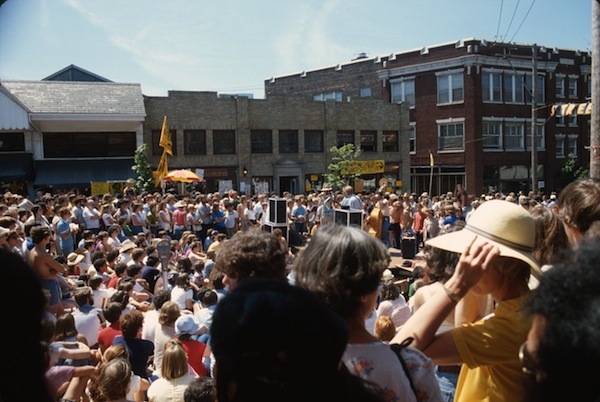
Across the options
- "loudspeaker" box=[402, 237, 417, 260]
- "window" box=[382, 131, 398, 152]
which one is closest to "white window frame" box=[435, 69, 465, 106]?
"window" box=[382, 131, 398, 152]

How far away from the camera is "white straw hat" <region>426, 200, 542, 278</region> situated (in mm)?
2344

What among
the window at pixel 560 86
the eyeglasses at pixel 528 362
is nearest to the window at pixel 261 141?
the window at pixel 560 86

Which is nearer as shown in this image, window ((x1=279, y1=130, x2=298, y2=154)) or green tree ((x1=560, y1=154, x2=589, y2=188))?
window ((x1=279, y1=130, x2=298, y2=154))

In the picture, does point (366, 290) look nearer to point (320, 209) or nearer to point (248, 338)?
point (248, 338)

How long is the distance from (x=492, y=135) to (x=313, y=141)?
42.4 feet

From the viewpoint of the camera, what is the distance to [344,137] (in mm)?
34719

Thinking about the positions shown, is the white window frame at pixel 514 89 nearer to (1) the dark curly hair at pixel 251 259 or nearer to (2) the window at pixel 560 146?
(2) the window at pixel 560 146

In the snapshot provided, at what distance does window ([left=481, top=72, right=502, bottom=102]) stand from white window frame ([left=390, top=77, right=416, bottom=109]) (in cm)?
481

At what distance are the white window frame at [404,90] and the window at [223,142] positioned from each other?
1350cm

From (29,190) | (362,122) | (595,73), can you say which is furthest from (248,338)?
(362,122)

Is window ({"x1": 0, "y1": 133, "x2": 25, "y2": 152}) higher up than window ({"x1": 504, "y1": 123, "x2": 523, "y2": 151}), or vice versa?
window ({"x1": 504, "y1": 123, "x2": 523, "y2": 151})

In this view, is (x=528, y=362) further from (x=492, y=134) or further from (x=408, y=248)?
(x=492, y=134)

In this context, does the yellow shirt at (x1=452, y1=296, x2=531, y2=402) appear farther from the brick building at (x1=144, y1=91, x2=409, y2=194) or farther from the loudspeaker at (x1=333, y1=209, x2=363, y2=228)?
the brick building at (x1=144, y1=91, x2=409, y2=194)

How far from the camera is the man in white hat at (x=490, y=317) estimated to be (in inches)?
85.4
